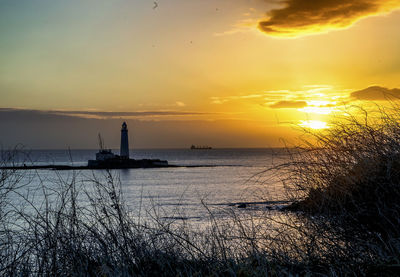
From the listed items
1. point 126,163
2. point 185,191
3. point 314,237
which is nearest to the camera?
point 314,237

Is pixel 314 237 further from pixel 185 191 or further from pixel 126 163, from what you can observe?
pixel 126 163

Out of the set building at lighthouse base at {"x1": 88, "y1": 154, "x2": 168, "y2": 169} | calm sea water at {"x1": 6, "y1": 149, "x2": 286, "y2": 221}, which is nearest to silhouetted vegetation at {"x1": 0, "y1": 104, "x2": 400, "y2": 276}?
calm sea water at {"x1": 6, "y1": 149, "x2": 286, "y2": 221}

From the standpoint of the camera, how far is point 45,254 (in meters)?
5.30

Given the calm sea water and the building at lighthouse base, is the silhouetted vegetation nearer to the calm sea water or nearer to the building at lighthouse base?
the calm sea water

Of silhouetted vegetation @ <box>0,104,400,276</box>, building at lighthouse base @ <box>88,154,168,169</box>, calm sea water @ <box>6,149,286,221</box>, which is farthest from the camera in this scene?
building at lighthouse base @ <box>88,154,168,169</box>

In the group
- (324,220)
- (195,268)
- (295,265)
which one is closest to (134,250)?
(195,268)

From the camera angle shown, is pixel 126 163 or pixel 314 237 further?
pixel 126 163

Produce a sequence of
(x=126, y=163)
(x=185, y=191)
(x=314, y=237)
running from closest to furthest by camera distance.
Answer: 1. (x=314, y=237)
2. (x=185, y=191)
3. (x=126, y=163)

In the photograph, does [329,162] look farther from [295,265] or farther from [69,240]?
[69,240]

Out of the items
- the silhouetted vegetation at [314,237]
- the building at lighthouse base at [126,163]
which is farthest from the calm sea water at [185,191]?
the building at lighthouse base at [126,163]

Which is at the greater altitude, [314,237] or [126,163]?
[314,237]

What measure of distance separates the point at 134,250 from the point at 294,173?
2679 mm

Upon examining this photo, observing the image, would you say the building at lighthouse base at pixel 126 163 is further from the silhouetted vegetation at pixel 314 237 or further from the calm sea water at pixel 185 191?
the silhouetted vegetation at pixel 314 237

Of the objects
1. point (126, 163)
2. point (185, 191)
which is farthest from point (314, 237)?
point (126, 163)
